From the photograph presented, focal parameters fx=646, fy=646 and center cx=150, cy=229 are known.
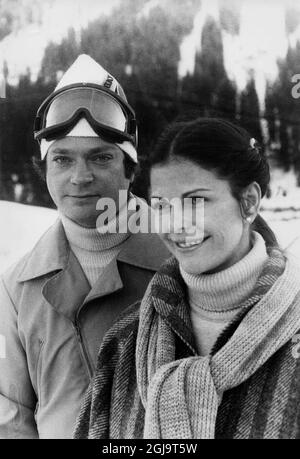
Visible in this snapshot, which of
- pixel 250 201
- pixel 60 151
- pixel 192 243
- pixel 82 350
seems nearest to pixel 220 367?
pixel 192 243

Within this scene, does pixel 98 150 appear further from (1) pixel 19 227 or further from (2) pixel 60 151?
(1) pixel 19 227

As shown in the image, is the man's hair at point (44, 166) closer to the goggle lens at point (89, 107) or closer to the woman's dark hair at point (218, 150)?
the goggle lens at point (89, 107)

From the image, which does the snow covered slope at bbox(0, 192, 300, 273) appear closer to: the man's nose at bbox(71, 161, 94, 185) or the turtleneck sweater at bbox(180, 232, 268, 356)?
the man's nose at bbox(71, 161, 94, 185)

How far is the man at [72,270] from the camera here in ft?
5.81

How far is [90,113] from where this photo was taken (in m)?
1.77

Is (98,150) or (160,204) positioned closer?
(160,204)

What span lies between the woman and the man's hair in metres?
0.29

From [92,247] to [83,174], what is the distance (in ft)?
0.73

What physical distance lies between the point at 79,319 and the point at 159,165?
0.53 meters

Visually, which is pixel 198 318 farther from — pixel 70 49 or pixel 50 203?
pixel 70 49

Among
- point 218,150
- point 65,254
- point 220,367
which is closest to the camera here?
point 220,367

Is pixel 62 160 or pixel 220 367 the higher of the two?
pixel 62 160

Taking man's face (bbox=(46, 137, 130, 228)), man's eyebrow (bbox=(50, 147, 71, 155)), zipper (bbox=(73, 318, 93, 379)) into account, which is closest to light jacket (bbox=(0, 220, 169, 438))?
zipper (bbox=(73, 318, 93, 379))

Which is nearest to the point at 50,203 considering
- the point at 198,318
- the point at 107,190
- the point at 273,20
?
the point at 107,190
